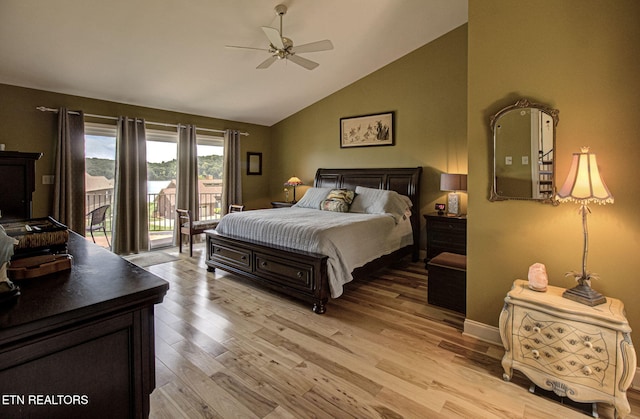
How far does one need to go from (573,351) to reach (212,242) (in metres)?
3.64

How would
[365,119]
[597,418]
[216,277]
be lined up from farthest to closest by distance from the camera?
[365,119], [216,277], [597,418]

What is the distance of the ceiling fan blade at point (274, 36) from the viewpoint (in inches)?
118

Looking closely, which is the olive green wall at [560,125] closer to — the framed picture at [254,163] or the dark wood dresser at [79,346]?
the dark wood dresser at [79,346]

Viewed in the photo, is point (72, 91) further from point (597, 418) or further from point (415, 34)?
point (597, 418)

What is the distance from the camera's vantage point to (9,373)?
75cm

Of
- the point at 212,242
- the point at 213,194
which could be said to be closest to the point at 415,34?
the point at 212,242

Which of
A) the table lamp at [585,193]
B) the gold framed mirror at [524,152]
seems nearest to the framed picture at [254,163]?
the gold framed mirror at [524,152]

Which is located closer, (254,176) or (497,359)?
(497,359)

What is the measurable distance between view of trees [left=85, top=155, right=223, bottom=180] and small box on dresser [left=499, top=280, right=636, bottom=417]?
18.1 feet

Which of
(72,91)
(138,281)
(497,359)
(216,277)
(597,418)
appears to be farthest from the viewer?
(72,91)

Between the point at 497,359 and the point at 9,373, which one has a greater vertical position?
the point at 9,373

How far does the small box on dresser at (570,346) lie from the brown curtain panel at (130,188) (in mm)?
5127

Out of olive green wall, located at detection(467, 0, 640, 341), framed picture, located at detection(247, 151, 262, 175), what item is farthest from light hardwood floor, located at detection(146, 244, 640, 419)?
framed picture, located at detection(247, 151, 262, 175)

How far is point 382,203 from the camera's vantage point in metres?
4.41
